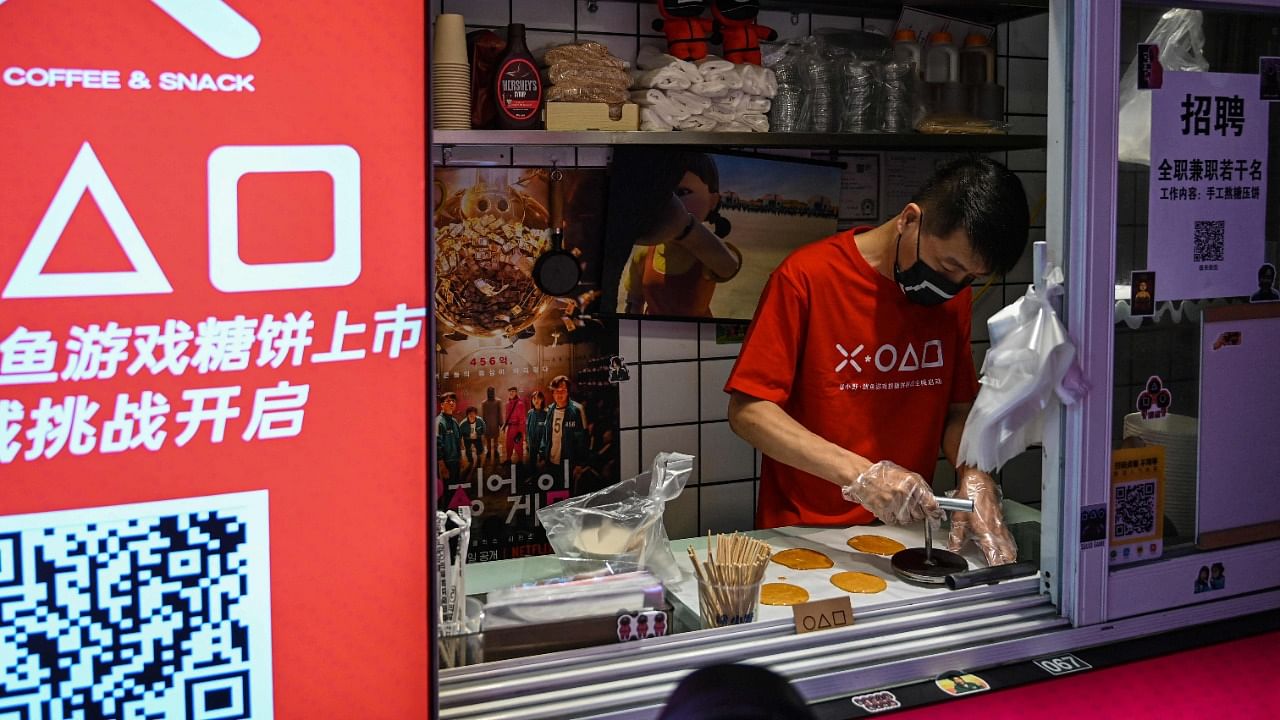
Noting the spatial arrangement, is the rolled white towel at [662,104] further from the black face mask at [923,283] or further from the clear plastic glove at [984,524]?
the clear plastic glove at [984,524]

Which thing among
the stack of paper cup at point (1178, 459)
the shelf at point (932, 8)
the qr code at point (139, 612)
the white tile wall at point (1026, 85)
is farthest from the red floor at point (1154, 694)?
the white tile wall at point (1026, 85)

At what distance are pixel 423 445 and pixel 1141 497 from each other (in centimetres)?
130

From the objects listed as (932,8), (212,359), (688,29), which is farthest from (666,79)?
(212,359)

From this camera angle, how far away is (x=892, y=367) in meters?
2.94

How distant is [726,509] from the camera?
12.5 feet

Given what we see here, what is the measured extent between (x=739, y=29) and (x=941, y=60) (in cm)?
79

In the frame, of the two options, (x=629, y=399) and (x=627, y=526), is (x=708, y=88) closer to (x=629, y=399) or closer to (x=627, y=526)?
(x=629, y=399)

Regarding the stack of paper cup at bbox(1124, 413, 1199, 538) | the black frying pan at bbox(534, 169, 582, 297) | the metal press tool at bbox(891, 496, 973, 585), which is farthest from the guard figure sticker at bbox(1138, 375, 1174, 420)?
the black frying pan at bbox(534, 169, 582, 297)

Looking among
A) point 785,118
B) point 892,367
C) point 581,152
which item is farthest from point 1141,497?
point 581,152

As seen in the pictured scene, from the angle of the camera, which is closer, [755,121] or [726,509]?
[755,121]

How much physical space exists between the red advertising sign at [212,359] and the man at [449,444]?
2203 millimetres

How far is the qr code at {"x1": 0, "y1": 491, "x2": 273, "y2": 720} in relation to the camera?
1027 millimetres

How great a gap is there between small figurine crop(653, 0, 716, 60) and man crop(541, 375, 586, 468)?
1.11m

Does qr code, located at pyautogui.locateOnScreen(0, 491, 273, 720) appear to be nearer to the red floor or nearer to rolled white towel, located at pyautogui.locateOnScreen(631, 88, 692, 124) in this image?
the red floor
